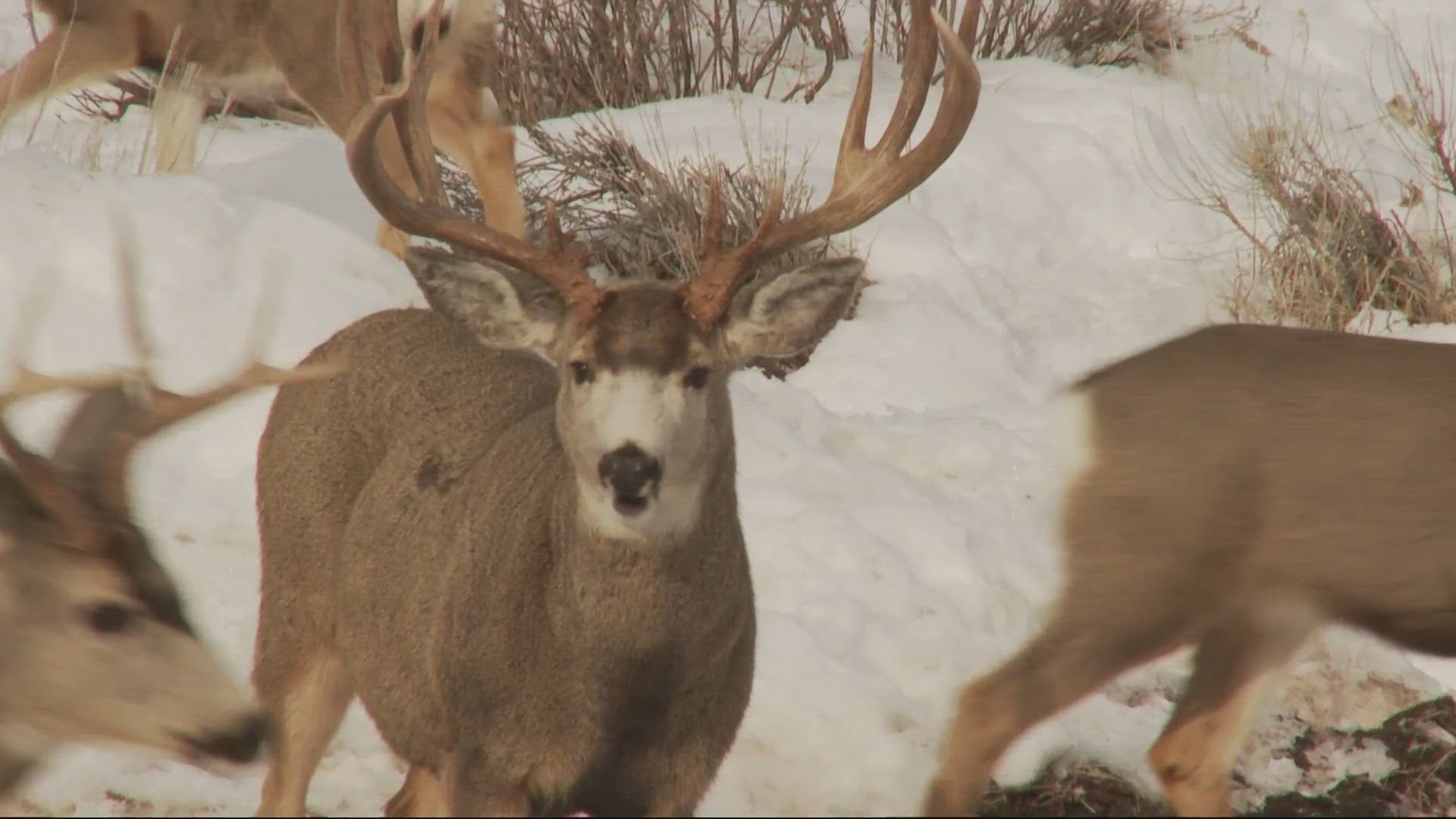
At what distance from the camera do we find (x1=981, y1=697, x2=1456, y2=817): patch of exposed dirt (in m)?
5.74

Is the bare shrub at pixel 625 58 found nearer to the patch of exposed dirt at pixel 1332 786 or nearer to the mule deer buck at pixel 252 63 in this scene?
the mule deer buck at pixel 252 63

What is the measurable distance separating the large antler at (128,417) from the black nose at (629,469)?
1.86 feet

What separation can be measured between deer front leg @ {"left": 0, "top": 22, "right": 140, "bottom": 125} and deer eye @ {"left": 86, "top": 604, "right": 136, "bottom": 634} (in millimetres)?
5460

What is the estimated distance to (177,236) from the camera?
24.4 feet

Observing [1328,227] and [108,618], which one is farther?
[1328,227]

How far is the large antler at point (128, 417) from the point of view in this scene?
3.50 metres

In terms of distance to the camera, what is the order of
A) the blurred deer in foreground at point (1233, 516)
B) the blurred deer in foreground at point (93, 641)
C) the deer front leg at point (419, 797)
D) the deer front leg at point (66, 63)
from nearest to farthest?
1. the blurred deer in foreground at point (93, 641)
2. the blurred deer in foreground at point (1233, 516)
3. the deer front leg at point (419, 797)
4. the deer front leg at point (66, 63)

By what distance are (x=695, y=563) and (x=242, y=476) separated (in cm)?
283

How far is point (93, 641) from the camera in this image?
11.5ft

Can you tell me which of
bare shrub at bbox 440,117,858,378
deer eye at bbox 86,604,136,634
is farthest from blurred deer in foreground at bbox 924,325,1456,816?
bare shrub at bbox 440,117,858,378

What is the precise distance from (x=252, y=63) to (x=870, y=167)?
180 inches

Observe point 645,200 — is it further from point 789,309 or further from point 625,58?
point 789,309

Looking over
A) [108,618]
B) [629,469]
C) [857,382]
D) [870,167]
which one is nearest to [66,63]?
[857,382]

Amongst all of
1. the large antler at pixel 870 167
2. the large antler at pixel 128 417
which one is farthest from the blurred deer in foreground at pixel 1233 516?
the large antler at pixel 128 417
